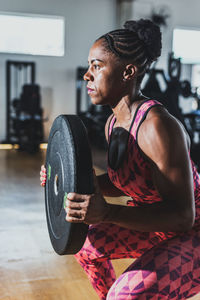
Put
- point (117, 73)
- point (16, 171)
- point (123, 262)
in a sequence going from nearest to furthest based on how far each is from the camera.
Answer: point (117, 73) → point (123, 262) → point (16, 171)

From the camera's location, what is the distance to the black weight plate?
943 mm

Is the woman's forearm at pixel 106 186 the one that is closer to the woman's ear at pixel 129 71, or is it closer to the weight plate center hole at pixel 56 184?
the weight plate center hole at pixel 56 184

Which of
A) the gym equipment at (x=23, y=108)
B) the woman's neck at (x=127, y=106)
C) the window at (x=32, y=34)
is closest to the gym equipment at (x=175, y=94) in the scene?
the gym equipment at (x=23, y=108)

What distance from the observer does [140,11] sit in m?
7.09

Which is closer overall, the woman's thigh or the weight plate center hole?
the woman's thigh

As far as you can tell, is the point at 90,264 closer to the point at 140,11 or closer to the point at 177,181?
the point at 177,181

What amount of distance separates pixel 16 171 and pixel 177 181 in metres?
3.64

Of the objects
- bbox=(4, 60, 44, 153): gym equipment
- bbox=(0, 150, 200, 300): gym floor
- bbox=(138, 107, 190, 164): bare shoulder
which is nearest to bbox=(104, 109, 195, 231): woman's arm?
bbox=(138, 107, 190, 164): bare shoulder

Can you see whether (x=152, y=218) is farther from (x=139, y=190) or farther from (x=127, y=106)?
(x=127, y=106)

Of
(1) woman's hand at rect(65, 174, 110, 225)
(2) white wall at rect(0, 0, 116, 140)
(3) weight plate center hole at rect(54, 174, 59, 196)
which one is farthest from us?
(2) white wall at rect(0, 0, 116, 140)

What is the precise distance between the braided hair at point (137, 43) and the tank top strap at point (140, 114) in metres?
0.10

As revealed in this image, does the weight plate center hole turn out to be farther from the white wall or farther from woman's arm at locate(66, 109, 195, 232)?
the white wall

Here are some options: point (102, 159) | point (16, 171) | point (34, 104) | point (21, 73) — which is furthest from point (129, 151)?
point (21, 73)

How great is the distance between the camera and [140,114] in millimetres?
1068
